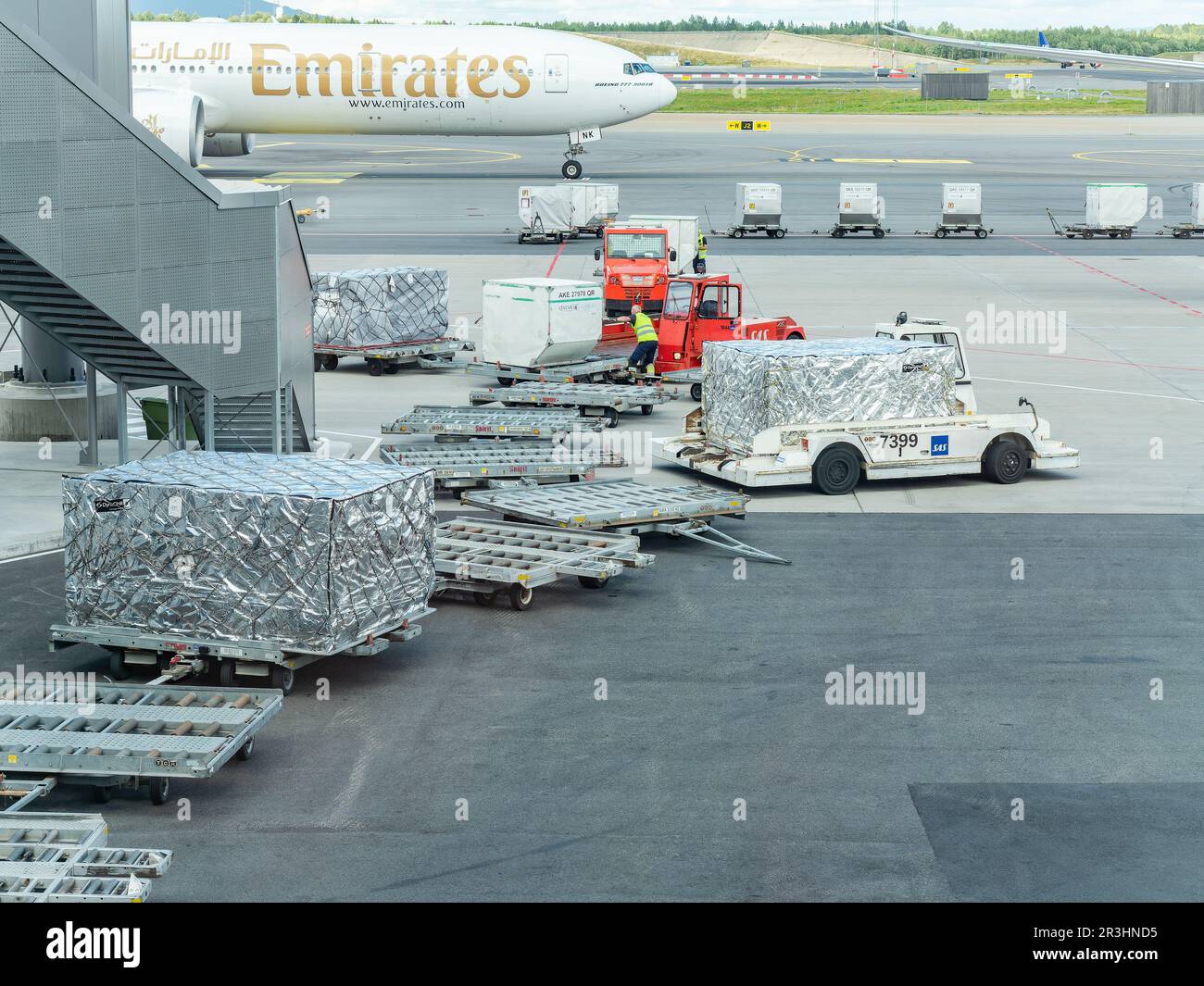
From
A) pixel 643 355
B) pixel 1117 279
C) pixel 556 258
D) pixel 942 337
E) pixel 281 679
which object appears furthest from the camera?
pixel 556 258

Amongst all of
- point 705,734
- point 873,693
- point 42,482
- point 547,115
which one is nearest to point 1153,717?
point 873,693

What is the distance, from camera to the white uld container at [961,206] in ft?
202

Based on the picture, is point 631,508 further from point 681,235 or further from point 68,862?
point 681,235

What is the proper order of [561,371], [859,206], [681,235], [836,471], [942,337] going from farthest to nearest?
[859,206]
[681,235]
[561,371]
[942,337]
[836,471]

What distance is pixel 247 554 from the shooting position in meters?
16.2

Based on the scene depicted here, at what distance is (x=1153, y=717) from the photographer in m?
15.7

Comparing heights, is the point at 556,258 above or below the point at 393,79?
below

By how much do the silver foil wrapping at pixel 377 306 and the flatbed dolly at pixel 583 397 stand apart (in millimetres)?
5384

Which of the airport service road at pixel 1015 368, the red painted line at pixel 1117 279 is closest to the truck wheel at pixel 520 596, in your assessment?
the airport service road at pixel 1015 368

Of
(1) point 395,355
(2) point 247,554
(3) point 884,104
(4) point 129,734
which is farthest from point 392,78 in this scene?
(3) point 884,104

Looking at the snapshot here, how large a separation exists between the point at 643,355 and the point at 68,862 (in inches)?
926

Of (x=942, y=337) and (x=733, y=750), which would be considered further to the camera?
(x=942, y=337)

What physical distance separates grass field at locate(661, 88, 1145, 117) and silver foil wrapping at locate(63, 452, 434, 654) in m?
109

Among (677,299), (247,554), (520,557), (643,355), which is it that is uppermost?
(677,299)
